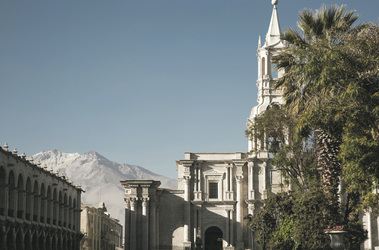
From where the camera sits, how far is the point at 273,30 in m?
72.4

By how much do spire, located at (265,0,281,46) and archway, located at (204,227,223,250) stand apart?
2179 centimetres

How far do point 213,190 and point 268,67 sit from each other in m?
15.3

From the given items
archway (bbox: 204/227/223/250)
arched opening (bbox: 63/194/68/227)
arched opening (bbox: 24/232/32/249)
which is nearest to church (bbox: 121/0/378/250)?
archway (bbox: 204/227/223/250)

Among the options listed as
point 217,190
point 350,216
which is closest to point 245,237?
point 217,190

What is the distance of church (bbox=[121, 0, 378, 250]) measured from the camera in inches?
2677

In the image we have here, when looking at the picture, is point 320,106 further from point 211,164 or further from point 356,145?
point 211,164

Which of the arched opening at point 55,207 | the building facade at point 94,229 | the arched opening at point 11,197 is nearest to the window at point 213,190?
the arched opening at point 55,207

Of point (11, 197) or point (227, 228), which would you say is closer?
point (11, 197)

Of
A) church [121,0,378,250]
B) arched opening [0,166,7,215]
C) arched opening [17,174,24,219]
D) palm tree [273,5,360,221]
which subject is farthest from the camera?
church [121,0,378,250]

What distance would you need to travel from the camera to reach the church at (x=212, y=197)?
68000 millimetres

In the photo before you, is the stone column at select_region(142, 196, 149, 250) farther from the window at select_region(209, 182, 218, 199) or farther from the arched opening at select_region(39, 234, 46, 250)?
the arched opening at select_region(39, 234, 46, 250)

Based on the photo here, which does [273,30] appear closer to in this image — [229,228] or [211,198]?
[211,198]

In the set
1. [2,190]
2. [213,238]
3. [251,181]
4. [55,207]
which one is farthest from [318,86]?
[213,238]

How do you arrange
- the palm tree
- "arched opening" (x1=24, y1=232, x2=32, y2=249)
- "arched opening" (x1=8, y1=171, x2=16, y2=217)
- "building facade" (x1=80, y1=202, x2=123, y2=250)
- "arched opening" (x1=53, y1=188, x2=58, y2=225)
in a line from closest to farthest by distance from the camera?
the palm tree < "arched opening" (x1=8, y1=171, x2=16, y2=217) < "arched opening" (x1=24, y1=232, x2=32, y2=249) < "arched opening" (x1=53, y1=188, x2=58, y2=225) < "building facade" (x1=80, y1=202, x2=123, y2=250)
